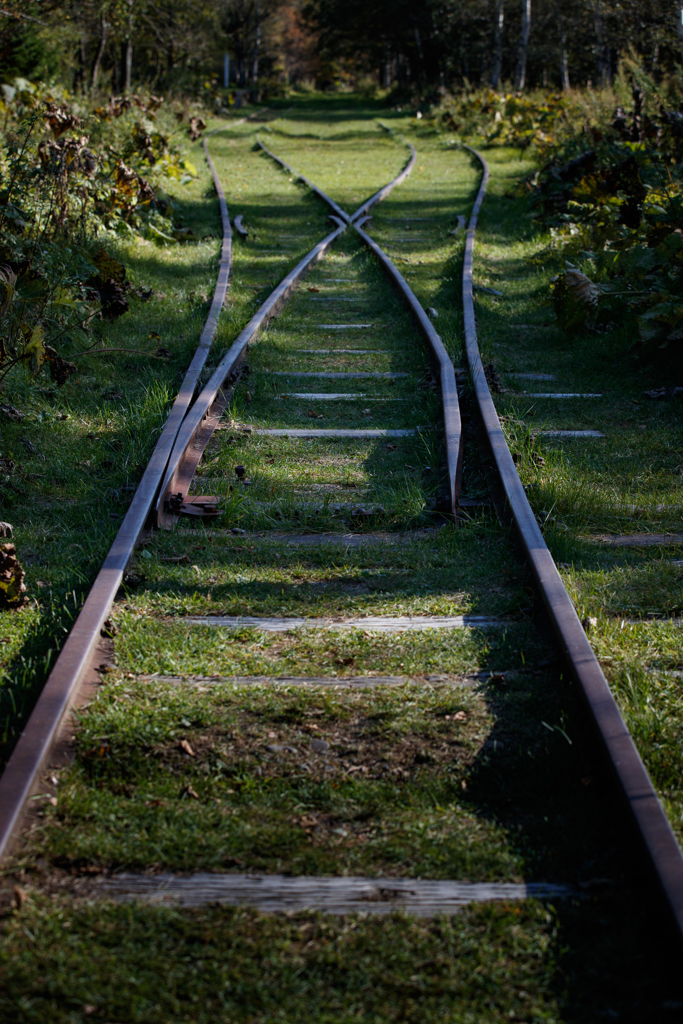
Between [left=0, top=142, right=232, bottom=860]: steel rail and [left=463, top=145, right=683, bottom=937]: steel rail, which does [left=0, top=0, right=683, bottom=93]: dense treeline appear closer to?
[left=0, top=142, right=232, bottom=860]: steel rail

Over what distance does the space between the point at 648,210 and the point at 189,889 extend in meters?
7.10

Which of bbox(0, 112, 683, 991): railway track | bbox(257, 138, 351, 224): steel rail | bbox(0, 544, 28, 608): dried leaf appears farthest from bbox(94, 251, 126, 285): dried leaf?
bbox(257, 138, 351, 224): steel rail

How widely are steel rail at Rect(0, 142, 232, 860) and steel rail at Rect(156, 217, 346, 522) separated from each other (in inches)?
1.7

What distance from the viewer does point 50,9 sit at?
14.8m

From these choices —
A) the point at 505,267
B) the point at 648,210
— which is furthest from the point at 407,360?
the point at 505,267

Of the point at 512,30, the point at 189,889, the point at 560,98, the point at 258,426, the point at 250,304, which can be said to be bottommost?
the point at 189,889

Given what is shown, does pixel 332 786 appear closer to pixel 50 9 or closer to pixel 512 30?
pixel 50 9

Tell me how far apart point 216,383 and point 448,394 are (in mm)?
1333

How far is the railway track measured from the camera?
196cm

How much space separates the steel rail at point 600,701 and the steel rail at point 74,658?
140 centimetres

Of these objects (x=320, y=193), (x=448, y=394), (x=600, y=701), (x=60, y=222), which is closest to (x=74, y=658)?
(x=600, y=701)

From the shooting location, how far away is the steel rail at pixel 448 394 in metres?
3.93

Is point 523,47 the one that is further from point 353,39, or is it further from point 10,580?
point 353,39

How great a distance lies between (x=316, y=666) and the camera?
9.05ft
